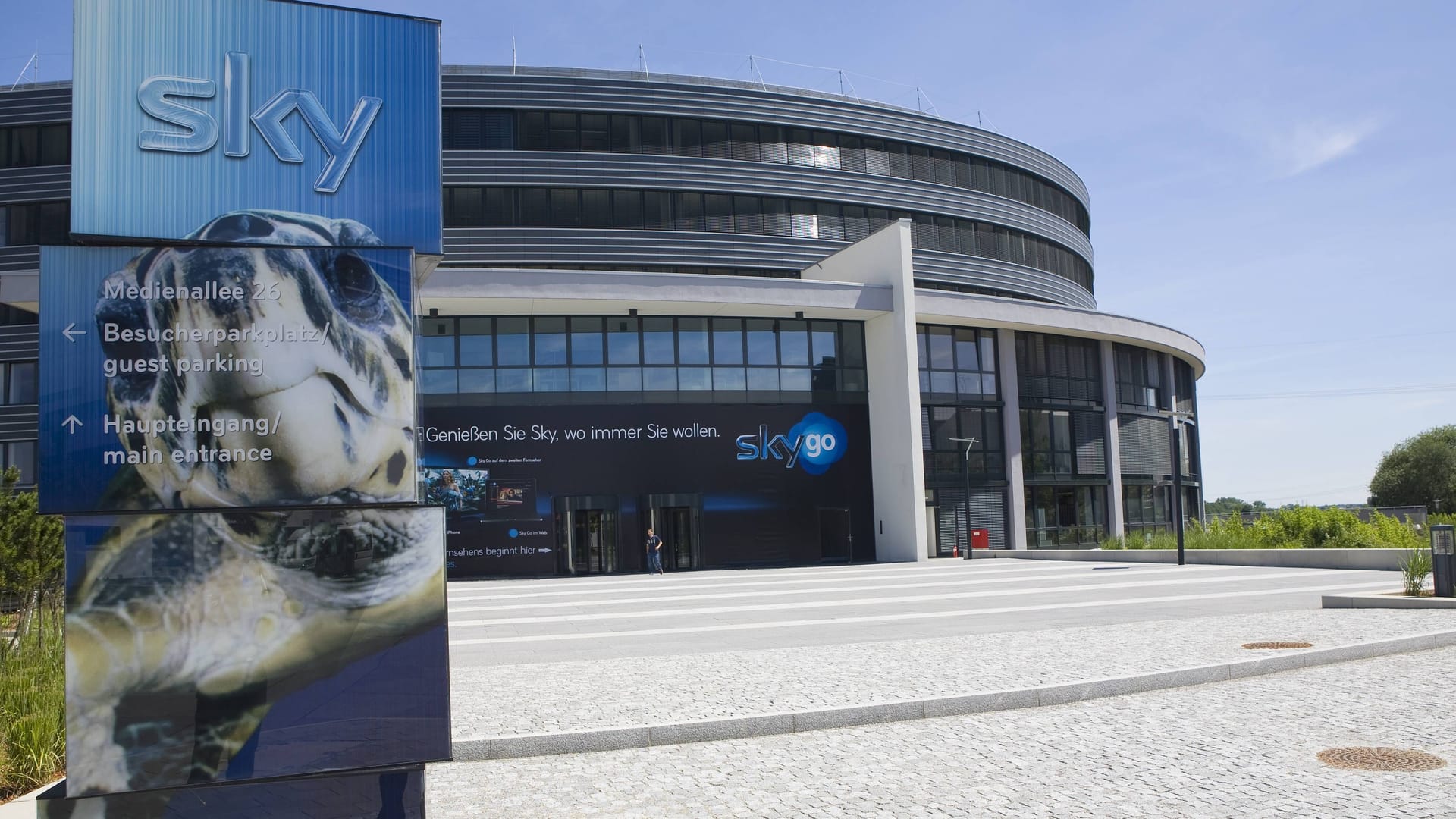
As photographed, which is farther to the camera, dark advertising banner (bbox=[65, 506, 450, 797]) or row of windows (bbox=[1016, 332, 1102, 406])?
row of windows (bbox=[1016, 332, 1102, 406])

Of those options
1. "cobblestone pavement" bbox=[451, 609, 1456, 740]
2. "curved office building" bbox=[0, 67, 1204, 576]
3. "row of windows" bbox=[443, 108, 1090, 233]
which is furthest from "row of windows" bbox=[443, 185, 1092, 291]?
"cobblestone pavement" bbox=[451, 609, 1456, 740]

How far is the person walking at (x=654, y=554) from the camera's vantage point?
30.6 metres

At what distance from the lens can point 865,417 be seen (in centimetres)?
3428

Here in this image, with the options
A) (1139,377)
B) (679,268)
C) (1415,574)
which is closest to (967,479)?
(1139,377)

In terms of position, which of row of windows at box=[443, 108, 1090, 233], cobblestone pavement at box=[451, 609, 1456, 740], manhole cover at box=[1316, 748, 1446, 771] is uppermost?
row of windows at box=[443, 108, 1090, 233]

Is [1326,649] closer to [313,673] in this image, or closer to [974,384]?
[313,673]

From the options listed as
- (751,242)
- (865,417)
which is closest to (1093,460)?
(865,417)

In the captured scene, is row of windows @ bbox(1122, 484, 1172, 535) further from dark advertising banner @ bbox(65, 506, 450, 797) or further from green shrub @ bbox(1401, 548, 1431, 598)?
dark advertising banner @ bbox(65, 506, 450, 797)

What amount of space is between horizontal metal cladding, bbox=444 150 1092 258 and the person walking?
13668mm

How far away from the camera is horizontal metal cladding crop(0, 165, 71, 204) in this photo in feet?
126

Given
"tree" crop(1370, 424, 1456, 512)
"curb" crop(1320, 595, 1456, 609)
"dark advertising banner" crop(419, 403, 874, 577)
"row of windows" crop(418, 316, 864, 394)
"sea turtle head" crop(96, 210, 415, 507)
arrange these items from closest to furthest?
"sea turtle head" crop(96, 210, 415, 507) < "curb" crop(1320, 595, 1456, 609) < "dark advertising banner" crop(419, 403, 874, 577) < "row of windows" crop(418, 316, 864, 394) < "tree" crop(1370, 424, 1456, 512)

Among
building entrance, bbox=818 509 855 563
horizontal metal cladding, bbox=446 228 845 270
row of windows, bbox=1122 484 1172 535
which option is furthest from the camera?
row of windows, bbox=1122 484 1172 535

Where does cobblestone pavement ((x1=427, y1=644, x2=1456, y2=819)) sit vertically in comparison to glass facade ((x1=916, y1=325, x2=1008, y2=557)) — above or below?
below

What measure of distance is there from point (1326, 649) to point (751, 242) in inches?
1172
